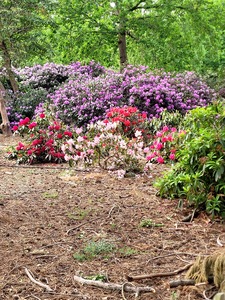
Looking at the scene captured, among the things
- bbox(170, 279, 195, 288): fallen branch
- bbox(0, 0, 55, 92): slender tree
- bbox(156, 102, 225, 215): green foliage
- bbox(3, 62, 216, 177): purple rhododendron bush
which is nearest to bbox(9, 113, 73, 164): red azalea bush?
bbox(3, 62, 216, 177): purple rhododendron bush

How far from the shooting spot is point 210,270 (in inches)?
106

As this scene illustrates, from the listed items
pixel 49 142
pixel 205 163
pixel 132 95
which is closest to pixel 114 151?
pixel 49 142

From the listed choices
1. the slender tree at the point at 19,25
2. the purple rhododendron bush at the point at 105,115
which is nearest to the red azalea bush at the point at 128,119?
the purple rhododendron bush at the point at 105,115

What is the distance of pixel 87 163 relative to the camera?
6.81 metres

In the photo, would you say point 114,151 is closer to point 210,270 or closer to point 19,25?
point 19,25

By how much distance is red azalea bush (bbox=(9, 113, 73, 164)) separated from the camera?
783 cm

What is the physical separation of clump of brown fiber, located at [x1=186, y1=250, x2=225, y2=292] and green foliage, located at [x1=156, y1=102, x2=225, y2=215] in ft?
4.91

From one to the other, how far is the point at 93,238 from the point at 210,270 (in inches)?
52.6

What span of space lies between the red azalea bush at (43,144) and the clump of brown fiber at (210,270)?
5143mm

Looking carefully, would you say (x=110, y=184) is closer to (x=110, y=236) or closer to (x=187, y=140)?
(x=187, y=140)

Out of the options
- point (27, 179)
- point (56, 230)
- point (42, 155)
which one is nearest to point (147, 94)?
point (42, 155)

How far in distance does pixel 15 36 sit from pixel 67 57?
7.90 meters

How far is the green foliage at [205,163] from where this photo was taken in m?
4.34

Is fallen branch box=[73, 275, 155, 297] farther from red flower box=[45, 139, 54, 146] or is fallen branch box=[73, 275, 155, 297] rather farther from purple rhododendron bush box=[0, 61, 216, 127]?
purple rhododendron bush box=[0, 61, 216, 127]
